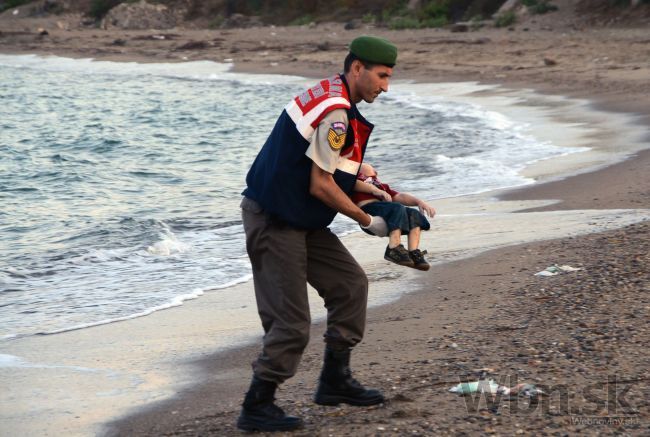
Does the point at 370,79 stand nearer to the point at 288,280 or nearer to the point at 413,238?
the point at 413,238

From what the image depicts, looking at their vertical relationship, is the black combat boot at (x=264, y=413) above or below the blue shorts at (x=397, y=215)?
below

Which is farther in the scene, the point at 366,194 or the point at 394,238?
the point at 366,194

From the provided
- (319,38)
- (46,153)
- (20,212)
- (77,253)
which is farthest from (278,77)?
(77,253)

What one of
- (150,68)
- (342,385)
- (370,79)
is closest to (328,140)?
(370,79)

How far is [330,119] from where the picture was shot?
14.2 feet

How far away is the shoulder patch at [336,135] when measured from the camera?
4.32 m

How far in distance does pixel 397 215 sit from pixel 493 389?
93 cm

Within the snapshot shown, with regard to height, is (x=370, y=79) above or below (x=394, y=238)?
above

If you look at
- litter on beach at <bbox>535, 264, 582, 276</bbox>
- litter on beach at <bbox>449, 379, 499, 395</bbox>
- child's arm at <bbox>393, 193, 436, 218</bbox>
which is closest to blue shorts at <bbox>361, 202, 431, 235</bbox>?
child's arm at <bbox>393, 193, 436, 218</bbox>

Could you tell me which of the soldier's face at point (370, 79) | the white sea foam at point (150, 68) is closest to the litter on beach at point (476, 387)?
the soldier's face at point (370, 79)

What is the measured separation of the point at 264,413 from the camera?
4652 mm

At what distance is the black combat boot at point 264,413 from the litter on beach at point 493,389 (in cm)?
76

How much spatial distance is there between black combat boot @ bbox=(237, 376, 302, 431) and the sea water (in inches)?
105

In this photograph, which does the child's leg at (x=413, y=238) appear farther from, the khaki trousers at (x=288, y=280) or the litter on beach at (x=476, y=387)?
the litter on beach at (x=476, y=387)
